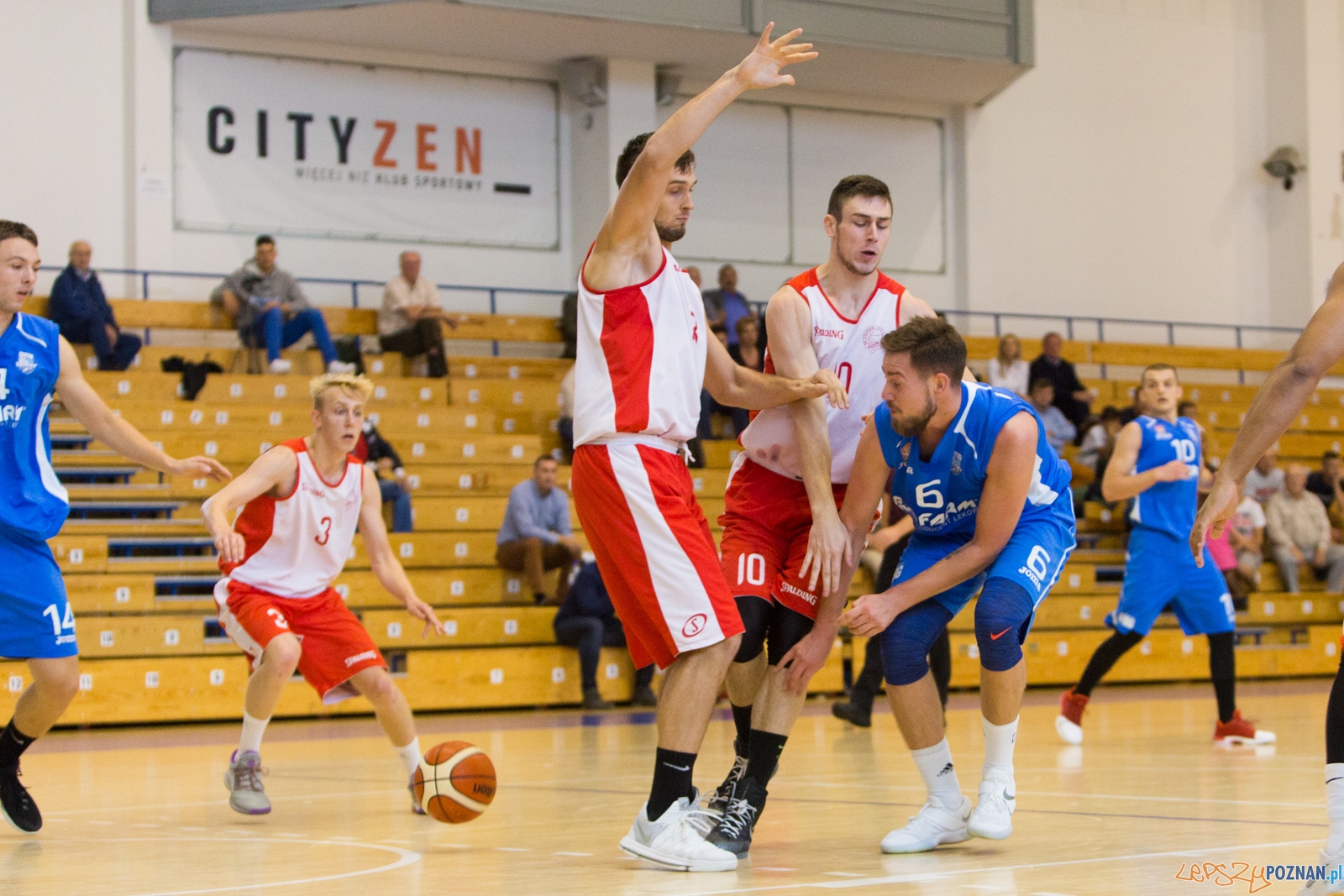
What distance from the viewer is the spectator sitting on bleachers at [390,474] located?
12.8 meters

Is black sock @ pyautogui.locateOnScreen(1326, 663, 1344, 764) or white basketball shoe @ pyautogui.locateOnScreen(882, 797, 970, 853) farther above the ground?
black sock @ pyautogui.locateOnScreen(1326, 663, 1344, 764)

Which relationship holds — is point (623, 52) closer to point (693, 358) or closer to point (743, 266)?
point (743, 266)

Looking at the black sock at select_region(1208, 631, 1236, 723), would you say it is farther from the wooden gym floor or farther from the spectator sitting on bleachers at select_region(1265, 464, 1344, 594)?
the spectator sitting on bleachers at select_region(1265, 464, 1344, 594)

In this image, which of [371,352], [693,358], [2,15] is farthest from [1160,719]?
[2,15]

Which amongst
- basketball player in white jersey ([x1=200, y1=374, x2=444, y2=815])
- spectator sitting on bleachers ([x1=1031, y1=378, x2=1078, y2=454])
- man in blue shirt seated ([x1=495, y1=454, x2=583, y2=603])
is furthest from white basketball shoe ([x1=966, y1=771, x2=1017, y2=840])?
spectator sitting on bleachers ([x1=1031, y1=378, x2=1078, y2=454])

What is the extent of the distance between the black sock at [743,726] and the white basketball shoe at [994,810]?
0.78 m

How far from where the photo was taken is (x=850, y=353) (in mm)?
5211

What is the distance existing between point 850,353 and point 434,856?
2.07 meters

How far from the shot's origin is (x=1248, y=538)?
14.7 m

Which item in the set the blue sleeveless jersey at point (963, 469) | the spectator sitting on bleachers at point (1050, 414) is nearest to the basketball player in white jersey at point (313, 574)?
the blue sleeveless jersey at point (963, 469)

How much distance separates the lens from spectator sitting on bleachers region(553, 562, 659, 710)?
1160cm

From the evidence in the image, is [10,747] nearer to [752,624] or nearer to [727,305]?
[752,624]

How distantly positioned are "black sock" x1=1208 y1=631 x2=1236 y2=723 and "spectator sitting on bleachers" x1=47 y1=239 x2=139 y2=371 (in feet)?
32.4

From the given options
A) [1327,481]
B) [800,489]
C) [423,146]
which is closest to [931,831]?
[800,489]
